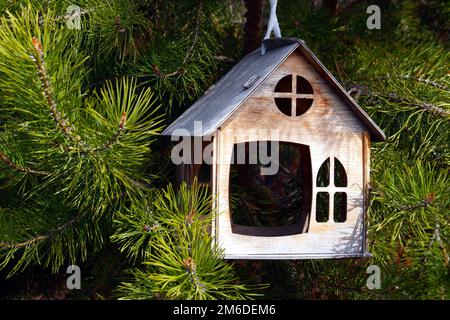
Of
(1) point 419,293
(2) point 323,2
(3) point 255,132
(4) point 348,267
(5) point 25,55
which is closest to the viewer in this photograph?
(5) point 25,55

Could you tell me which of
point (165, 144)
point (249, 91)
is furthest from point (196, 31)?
point (249, 91)

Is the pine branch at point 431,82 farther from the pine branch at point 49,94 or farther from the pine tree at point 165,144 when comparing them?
the pine branch at point 49,94

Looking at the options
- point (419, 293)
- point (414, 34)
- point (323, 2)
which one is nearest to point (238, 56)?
point (323, 2)

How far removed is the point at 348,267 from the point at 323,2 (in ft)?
1.71

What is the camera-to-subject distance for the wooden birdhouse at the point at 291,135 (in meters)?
1.08

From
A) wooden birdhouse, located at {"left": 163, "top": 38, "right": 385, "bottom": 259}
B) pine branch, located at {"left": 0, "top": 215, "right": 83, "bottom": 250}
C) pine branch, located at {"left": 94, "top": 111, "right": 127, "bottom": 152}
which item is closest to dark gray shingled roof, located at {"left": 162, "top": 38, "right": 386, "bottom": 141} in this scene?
wooden birdhouse, located at {"left": 163, "top": 38, "right": 385, "bottom": 259}

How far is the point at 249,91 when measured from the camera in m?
1.06

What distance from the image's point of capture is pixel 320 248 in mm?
1139

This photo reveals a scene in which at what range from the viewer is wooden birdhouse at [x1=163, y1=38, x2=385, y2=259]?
1.08 metres

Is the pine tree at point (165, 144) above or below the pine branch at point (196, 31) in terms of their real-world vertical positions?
below

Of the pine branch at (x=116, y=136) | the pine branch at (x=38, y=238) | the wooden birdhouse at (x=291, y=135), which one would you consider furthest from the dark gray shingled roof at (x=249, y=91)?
the pine branch at (x=38, y=238)

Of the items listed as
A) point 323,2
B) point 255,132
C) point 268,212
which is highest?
point 323,2

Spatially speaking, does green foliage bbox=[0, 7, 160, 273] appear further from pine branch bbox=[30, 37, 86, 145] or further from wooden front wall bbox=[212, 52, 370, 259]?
wooden front wall bbox=[212, 52, 370, 259]

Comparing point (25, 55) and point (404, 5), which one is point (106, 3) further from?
point (404, 5)
